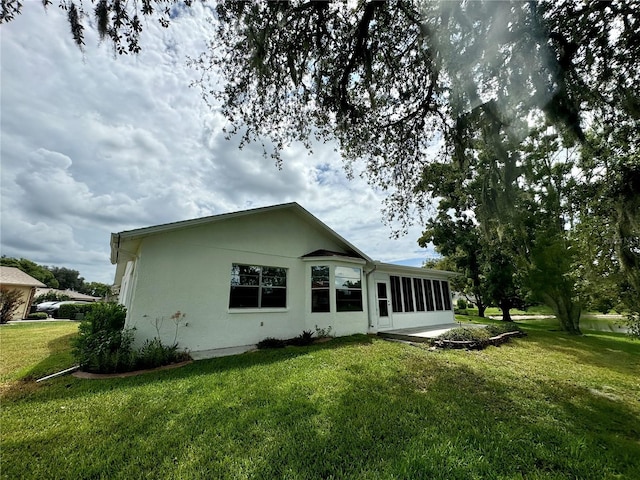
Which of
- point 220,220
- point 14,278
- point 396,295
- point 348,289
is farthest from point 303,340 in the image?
point 14,278

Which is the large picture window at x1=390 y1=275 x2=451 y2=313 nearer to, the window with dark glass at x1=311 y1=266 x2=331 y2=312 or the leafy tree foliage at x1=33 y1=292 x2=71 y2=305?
the window with dark glass at x1=311 y1=266 x2=331 y2=312

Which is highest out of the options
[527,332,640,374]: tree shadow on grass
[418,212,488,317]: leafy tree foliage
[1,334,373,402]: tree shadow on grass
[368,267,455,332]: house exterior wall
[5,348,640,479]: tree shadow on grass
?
[418,212,488,317]: leafy tree foliage

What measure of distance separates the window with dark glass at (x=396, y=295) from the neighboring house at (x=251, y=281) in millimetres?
46

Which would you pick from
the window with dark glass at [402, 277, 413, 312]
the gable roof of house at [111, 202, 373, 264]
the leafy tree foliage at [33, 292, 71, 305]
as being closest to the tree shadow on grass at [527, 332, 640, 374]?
the window with dark glass at [402, 277, 413, 312]

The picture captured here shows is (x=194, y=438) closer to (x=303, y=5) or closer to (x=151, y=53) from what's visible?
(x=151, y=53)

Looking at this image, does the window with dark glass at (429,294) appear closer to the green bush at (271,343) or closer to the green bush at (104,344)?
the green bush at (271,343)

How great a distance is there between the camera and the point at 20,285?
19.7 metres

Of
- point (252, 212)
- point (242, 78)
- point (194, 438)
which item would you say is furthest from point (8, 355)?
point (242, 78)

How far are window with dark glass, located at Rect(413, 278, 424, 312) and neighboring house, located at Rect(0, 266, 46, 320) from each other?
27245 millimetres

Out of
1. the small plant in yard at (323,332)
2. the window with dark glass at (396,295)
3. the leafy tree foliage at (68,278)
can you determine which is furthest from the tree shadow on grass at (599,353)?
the leafy tree foliage at (68,278)

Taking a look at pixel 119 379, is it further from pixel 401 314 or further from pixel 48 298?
pixel 48 298

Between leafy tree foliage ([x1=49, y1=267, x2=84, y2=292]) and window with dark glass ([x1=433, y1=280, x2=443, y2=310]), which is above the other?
leafy tree foliage ([x1=49, y1=267, x2=84, y2=292])

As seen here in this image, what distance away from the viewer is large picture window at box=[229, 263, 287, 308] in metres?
8.49

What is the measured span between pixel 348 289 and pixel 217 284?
4.98m
